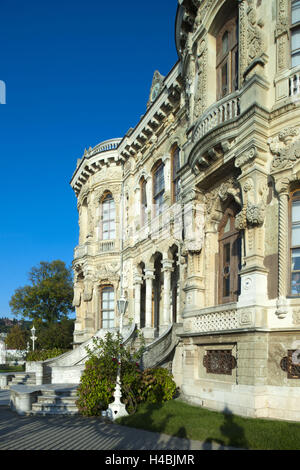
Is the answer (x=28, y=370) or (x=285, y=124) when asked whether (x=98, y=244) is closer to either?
(x=28, y=370)

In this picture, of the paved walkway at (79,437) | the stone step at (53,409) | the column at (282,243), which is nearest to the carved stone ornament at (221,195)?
the column at (282,243)

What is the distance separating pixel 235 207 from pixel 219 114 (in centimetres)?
258

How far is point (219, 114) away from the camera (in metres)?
11.4

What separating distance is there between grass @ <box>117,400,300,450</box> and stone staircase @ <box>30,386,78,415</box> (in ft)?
7.76

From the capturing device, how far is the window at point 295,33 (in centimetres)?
999

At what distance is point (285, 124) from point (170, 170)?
8.80 meters

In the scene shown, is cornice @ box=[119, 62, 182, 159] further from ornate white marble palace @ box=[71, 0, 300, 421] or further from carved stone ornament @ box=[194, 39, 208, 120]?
carved stone ornament @ box=[194, 39, 208, 120]

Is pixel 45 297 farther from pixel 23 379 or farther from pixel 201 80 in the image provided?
pixel 201 80

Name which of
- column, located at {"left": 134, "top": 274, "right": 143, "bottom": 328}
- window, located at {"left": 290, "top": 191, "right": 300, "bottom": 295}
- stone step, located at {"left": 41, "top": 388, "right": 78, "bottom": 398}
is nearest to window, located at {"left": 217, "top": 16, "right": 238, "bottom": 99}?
window, located at {"left": 290, "top": 191, "right": 300, "bottom": 295}

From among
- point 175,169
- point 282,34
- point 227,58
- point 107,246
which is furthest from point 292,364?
point 107,246

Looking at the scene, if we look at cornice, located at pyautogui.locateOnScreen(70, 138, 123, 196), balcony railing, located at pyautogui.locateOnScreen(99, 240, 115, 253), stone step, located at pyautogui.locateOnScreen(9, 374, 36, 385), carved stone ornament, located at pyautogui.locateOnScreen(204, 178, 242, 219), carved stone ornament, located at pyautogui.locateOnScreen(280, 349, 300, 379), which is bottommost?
stone step, located at pyautogui.locateOnScreen(9, 374, 36, 385)

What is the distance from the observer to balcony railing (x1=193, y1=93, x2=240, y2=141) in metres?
10.9

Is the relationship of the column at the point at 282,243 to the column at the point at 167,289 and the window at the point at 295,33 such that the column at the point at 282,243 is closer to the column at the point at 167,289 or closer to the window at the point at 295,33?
the window at the point at 295,33
